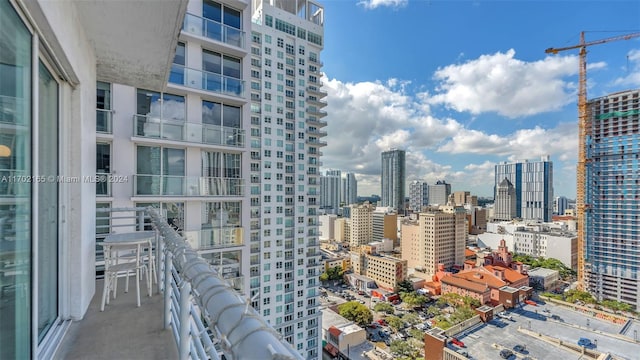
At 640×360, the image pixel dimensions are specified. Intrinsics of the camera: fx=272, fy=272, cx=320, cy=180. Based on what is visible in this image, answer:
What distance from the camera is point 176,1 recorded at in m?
1.96

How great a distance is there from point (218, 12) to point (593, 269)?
40.1 meters

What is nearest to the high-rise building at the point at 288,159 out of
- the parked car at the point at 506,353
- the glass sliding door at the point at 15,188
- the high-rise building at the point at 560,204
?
the parked car at the point at 506,353

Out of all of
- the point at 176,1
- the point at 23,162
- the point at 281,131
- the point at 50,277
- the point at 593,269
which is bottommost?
the point at 593,269

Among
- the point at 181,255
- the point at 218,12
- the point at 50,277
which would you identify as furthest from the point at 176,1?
the point at 218,12

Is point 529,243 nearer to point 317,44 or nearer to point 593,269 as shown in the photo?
point 593,269

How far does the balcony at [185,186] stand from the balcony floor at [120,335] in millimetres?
3411

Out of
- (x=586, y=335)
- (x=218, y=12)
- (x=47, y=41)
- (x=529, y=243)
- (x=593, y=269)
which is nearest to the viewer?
(x=47, y=41)

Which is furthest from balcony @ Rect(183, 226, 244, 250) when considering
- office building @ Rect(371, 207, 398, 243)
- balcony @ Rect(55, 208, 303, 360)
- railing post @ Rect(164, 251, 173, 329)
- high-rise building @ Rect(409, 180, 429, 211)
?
high-rise building @ Rect(409, 180, 429, 211)

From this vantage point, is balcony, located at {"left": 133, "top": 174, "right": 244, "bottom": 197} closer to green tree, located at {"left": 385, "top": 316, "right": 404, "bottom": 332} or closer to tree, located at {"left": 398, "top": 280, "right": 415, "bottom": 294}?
green tree, located at {"left": 385, "top": 316, "right": 404, "bottom": 332}

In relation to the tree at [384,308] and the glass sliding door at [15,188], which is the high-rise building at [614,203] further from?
the glass sliding door at [15,188]

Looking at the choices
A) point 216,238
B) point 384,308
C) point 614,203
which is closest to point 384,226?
point 384,308

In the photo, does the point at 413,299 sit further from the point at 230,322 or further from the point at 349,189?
the point at 349,189

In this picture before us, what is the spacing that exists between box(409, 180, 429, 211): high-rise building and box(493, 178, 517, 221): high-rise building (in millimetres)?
18263

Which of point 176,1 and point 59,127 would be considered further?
point 59,127
